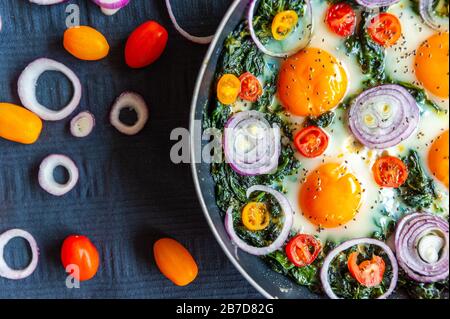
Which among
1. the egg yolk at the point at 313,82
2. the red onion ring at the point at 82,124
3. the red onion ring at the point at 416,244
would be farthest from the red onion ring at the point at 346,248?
the red onion ring at the point at 82,124

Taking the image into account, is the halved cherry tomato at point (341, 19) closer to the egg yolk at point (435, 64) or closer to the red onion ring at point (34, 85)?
the egg yolk at point (435, 64)

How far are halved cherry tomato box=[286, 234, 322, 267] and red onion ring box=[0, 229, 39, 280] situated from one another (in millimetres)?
863

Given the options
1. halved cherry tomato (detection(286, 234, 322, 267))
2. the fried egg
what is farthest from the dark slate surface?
the fried egg

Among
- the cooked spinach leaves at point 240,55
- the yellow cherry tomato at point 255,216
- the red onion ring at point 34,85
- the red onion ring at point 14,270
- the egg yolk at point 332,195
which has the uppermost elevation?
the cooked spinach leaves at point 240,55

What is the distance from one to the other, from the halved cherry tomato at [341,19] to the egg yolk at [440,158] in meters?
0.41

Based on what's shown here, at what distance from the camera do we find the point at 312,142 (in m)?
1.79

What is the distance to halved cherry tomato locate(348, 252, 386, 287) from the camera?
71.2 inches

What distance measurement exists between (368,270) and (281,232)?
0.93ft

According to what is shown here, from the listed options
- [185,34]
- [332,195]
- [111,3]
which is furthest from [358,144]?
[111,3]

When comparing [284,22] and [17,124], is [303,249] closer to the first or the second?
[284,22]

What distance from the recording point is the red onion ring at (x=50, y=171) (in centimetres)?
200

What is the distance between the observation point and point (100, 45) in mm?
1933
